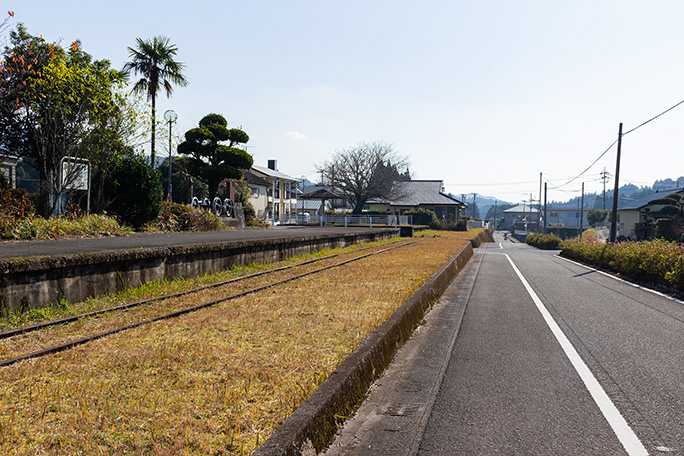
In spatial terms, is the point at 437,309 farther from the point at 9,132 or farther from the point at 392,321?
the point at 9,132

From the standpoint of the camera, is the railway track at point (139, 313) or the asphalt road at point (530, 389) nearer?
the asphalt road at point (530, 389)

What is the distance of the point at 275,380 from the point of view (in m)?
3.94

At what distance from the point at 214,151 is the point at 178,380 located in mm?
29479

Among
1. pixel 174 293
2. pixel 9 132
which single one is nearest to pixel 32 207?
pixel 9 132

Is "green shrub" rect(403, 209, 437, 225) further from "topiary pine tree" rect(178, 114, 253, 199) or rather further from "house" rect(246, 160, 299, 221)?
"topiary pine tree" rect(178, 114, 253, 199)

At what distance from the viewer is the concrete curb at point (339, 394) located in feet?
9.29

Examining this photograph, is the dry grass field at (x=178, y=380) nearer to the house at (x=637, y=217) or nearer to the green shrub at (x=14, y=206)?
the green shrub at (x=14, y=206)

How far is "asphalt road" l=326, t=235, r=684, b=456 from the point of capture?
3.30 meters

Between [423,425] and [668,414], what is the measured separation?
191 cm

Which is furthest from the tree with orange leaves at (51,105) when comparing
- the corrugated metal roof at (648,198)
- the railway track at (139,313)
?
the corrugated metal roof at (648,198)

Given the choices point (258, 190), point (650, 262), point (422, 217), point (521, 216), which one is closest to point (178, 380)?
point (650, 262)

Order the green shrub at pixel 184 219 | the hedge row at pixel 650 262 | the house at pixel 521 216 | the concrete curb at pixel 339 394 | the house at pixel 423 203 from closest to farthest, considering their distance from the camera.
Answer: the concrete curb at pixel 339 394 < the hedge row at pixel 650 262 < the green shrub at pixel 184 219 < the house at pixel 423 203 < the house at pixel 521 216

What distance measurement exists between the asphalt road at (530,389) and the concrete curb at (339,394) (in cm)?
11

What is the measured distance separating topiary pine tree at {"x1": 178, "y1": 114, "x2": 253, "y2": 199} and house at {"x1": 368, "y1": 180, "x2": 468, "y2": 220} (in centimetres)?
3515
